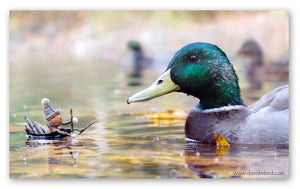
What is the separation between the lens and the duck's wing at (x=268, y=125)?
21.9ft

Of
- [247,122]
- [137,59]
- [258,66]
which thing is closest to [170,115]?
[247,122]

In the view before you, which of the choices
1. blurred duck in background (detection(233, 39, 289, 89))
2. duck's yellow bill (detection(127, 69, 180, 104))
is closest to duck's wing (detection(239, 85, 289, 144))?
duck's yellow bill (detection(127, 69, 180, 104))

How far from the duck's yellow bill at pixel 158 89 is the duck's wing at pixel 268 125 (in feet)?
2.59

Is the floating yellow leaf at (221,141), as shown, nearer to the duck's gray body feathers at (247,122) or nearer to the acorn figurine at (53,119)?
the duck's gray body feathers at (247,122)

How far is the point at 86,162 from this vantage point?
6.57 meters

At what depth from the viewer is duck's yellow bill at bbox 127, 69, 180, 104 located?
266 inches

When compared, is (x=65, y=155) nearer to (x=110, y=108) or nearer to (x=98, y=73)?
(x=110, y=108)

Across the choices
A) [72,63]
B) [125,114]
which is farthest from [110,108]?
[72,63]

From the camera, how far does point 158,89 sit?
6.80m

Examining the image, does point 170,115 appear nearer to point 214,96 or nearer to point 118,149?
point 214,96

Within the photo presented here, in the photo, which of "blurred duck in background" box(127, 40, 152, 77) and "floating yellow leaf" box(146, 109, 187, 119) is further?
"blurred duck in background" box(127, 40, 152, 77)

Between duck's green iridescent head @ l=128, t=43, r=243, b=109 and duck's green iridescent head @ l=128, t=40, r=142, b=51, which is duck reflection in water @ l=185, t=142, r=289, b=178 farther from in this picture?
duck's green iridescent head @ l=128, t=40, r=142, b=51

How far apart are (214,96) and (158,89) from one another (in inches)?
22.6
